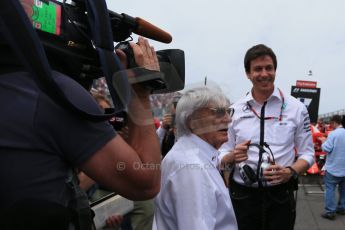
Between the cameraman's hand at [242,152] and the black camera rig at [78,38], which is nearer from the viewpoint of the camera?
the black camera rig at [78,38]

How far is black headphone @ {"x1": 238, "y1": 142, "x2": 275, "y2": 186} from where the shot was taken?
2623 mm

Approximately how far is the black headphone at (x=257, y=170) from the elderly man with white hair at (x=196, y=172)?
2.13 ft

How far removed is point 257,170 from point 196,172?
1093 millimetres

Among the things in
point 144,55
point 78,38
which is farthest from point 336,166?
point 78,38

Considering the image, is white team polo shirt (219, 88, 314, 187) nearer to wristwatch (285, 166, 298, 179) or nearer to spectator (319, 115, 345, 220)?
wristwatch (285, 166, 298, 179)

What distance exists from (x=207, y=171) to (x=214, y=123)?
371 mm

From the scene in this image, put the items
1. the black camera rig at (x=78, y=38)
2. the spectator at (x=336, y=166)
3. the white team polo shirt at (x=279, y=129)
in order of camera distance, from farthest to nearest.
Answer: the spectator at (x=336, y=166) < the white team polo shirt at (x=279, y=129) < the black camera rig at (x=78, y=38)

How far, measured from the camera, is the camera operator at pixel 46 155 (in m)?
0.90

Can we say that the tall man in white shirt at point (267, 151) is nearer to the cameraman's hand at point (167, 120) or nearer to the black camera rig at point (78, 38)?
the cameraman's hand at point (167, 120)

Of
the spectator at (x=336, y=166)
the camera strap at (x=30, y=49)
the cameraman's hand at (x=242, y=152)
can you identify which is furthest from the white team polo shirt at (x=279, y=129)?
the spectator at (x=336, y=166)

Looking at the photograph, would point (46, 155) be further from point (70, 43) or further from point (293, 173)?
point (293, 173)

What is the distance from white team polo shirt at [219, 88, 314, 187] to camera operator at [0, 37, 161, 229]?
189 centimetres

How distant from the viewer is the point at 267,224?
8.79 feet

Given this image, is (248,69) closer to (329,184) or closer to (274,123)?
(274,123)
